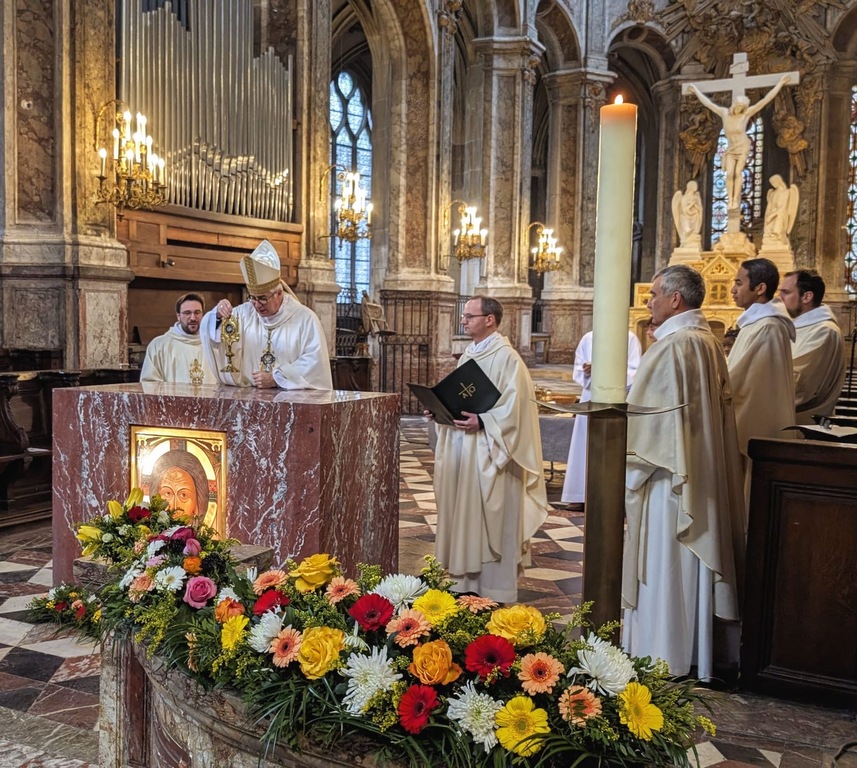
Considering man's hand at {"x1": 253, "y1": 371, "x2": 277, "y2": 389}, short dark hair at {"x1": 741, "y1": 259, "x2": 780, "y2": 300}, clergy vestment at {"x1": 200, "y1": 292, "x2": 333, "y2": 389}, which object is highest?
short dark hair at {"x1": 741, "y1": 259, "x2": 780, "y2": 300}

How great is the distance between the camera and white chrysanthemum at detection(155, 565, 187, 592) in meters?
2.12

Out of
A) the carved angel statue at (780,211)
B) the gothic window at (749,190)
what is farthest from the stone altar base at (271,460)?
the gothic window at (749,190)

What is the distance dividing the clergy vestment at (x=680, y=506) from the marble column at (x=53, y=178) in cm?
597

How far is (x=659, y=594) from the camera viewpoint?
371cm

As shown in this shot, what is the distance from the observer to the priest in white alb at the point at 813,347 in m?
5.30

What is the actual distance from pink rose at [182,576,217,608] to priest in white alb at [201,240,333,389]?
2.85 m

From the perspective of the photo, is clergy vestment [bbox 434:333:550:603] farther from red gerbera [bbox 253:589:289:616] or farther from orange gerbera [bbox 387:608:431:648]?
orange gerbera [bbox 387:608:431:648]

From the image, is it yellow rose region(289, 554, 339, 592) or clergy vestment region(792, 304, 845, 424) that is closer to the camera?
yellow rose region(289, 554, 339, 592)

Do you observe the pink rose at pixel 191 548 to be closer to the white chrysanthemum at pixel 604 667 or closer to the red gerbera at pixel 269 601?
the red gerbera at pixel 269 601

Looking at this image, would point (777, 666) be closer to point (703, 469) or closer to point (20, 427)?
point (703, 469)

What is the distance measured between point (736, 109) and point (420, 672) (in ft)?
50.2

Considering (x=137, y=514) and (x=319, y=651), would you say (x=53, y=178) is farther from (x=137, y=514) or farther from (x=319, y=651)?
(x=319, y=651)

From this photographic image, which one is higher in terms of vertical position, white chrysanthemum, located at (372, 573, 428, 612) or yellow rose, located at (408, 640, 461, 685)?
white chrysanthemum, located at (372, 573, 428, 612)

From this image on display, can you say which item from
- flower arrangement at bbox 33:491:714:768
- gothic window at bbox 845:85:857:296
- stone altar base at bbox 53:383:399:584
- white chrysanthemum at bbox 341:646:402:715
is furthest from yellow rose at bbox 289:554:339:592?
gothic window at bbox 845:85:857:296
